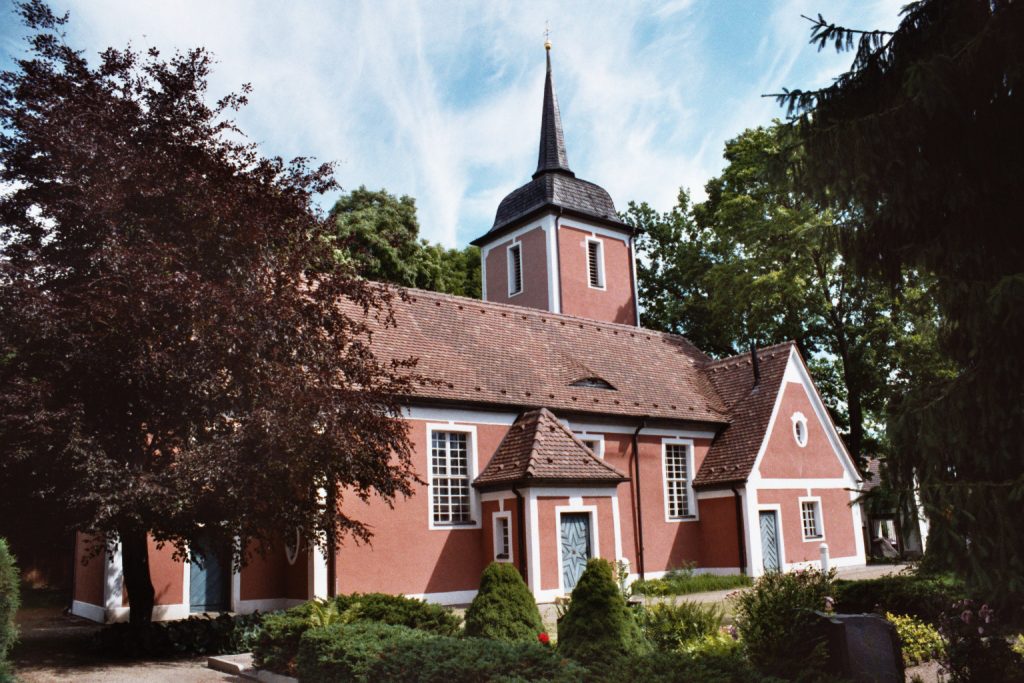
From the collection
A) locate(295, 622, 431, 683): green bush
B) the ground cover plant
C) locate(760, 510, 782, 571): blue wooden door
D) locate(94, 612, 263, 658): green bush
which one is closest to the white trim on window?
the ground cover plant

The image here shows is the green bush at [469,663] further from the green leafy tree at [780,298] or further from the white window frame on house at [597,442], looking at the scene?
the green leafy tree at [780,298]

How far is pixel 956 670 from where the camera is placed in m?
8.48

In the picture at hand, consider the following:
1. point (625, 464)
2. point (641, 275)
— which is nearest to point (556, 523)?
point (625, 464)

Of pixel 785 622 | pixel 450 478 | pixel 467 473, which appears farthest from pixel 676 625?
pixel 467 473

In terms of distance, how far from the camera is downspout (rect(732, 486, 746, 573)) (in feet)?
80.2

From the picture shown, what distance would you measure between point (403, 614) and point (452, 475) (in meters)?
9.22

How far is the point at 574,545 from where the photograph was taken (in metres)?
20.5

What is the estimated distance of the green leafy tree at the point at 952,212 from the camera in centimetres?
698

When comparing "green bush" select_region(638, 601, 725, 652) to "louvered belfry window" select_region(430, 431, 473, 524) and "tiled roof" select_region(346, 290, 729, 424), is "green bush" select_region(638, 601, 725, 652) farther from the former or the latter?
"louvered belfry window" select_region(430, 431, 473, 524)

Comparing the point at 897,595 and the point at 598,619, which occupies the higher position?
the point at 598,619

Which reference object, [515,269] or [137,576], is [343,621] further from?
[515,269]

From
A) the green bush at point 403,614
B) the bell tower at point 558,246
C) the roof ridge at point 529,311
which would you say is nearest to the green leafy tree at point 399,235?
the bell tower at point 558,246

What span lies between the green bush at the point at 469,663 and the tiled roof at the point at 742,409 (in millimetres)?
17718

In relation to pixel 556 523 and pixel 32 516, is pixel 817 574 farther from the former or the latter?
pixel 32 516
